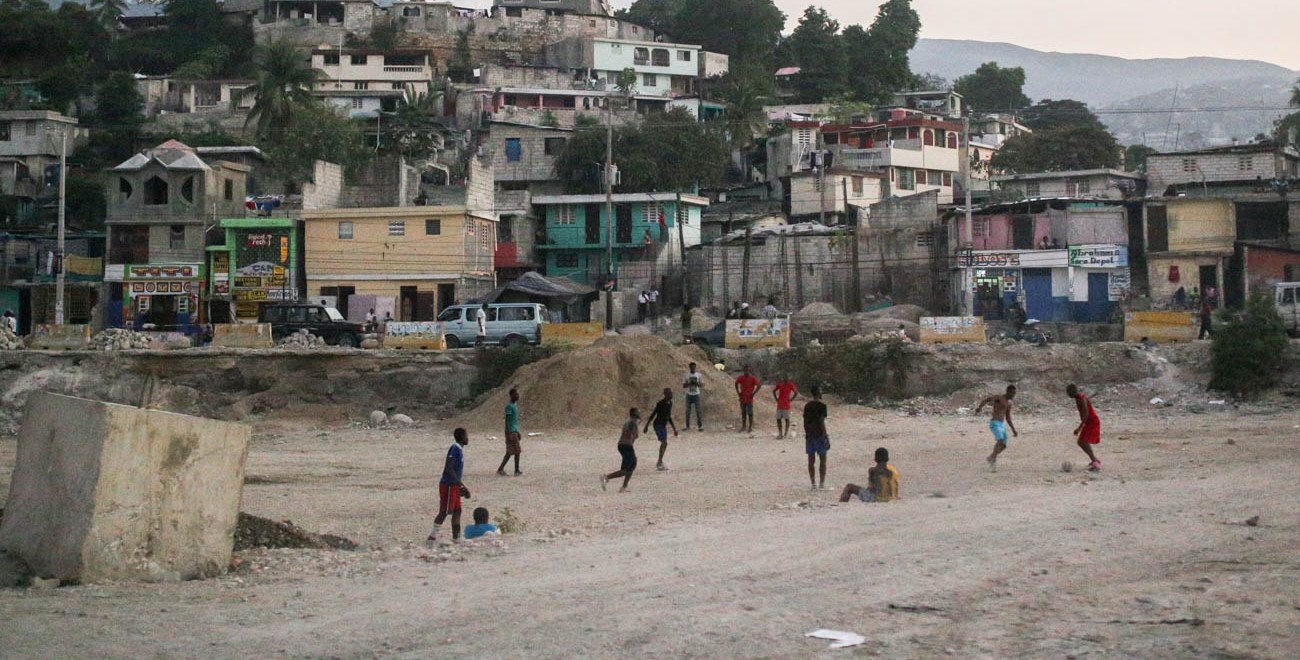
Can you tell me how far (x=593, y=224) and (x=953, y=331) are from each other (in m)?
26.3

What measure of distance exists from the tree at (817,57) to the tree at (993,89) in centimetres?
1753

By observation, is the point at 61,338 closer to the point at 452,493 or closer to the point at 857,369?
the point at 857,369

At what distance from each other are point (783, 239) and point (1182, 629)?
145ft

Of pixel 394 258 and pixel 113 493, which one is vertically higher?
pixel 394 258

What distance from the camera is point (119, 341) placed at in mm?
39500

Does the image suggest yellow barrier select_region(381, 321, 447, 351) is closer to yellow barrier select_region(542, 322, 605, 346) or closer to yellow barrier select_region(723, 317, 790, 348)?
yellow barrier select_region(542, 322, 605, 346)

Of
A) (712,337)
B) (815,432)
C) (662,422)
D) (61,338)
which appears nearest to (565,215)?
(712,337)

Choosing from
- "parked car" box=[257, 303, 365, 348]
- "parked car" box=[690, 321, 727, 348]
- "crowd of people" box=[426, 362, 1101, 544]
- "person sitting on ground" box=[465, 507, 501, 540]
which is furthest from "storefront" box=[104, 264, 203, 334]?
"person sitting on ground" box=[465, 507, 501, 540]

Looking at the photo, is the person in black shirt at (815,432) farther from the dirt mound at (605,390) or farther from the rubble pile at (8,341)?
the rubble pile at (8,341)

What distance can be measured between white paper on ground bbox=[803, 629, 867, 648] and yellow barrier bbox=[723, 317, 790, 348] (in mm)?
26975

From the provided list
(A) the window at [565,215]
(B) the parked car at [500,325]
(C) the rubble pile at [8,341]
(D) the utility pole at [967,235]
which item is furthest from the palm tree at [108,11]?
(D) the utility pole at [967,235]

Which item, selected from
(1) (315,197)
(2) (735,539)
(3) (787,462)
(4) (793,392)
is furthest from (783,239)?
(2) (735,539)

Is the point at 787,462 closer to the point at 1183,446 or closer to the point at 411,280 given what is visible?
the point at 1183,446

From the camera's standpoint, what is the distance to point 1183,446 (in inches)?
910
